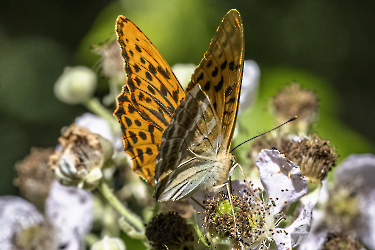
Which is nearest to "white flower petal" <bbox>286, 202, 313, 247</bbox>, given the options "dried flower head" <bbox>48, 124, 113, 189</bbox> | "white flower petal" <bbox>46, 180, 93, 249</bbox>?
"dried flower head" <bbox>48, 124, 113, 189</bbox>

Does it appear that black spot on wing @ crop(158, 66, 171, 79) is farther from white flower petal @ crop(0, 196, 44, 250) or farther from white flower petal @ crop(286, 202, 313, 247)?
white flower petal @ crop(0, 196, 44, 250)

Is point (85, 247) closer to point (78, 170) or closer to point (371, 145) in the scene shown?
point (78, 170)

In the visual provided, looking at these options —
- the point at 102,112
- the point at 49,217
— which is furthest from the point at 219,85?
the point at 49,217

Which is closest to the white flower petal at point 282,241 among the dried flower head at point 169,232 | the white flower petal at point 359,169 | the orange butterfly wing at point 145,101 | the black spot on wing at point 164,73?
the dried flower head at point 169,232

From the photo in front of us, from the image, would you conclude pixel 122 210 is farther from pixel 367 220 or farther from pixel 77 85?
pixel 367 220

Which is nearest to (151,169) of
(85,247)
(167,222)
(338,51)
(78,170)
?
(167,222)

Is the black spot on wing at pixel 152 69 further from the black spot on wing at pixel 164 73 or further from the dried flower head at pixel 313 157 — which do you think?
the dried flower head at pixel 313 157
